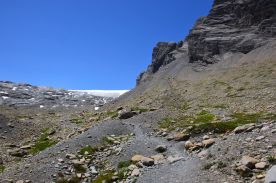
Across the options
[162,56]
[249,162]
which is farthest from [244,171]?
[162,56]

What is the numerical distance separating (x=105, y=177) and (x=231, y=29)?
413 feet

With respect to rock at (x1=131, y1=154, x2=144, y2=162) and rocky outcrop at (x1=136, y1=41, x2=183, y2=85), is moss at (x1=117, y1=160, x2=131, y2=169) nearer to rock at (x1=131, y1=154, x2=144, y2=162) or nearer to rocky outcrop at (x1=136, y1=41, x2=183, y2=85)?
rock at (x1=131, y1=154, x2=144, y2=162)

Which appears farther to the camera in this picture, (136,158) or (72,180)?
(136,158)

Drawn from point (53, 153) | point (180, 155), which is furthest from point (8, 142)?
point (180, 155)

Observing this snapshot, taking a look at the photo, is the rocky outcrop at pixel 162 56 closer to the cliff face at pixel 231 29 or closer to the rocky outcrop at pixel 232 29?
the cliff face at pixel 231 29

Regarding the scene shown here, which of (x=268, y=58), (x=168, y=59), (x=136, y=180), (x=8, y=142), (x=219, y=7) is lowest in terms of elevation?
(x=136, y=180)

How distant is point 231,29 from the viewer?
14050cm

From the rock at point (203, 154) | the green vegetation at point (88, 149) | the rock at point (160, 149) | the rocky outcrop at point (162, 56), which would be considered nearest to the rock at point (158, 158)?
the rock at point (160, 149)

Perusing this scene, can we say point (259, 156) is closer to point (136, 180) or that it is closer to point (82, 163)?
point (136, 180)

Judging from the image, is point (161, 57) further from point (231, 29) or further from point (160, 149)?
point (160, 149)

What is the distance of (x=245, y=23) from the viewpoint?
137 meters

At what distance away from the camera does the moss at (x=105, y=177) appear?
1002 inches

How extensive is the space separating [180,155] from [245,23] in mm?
120440

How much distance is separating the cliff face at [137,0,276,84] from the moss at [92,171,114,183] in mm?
107080
